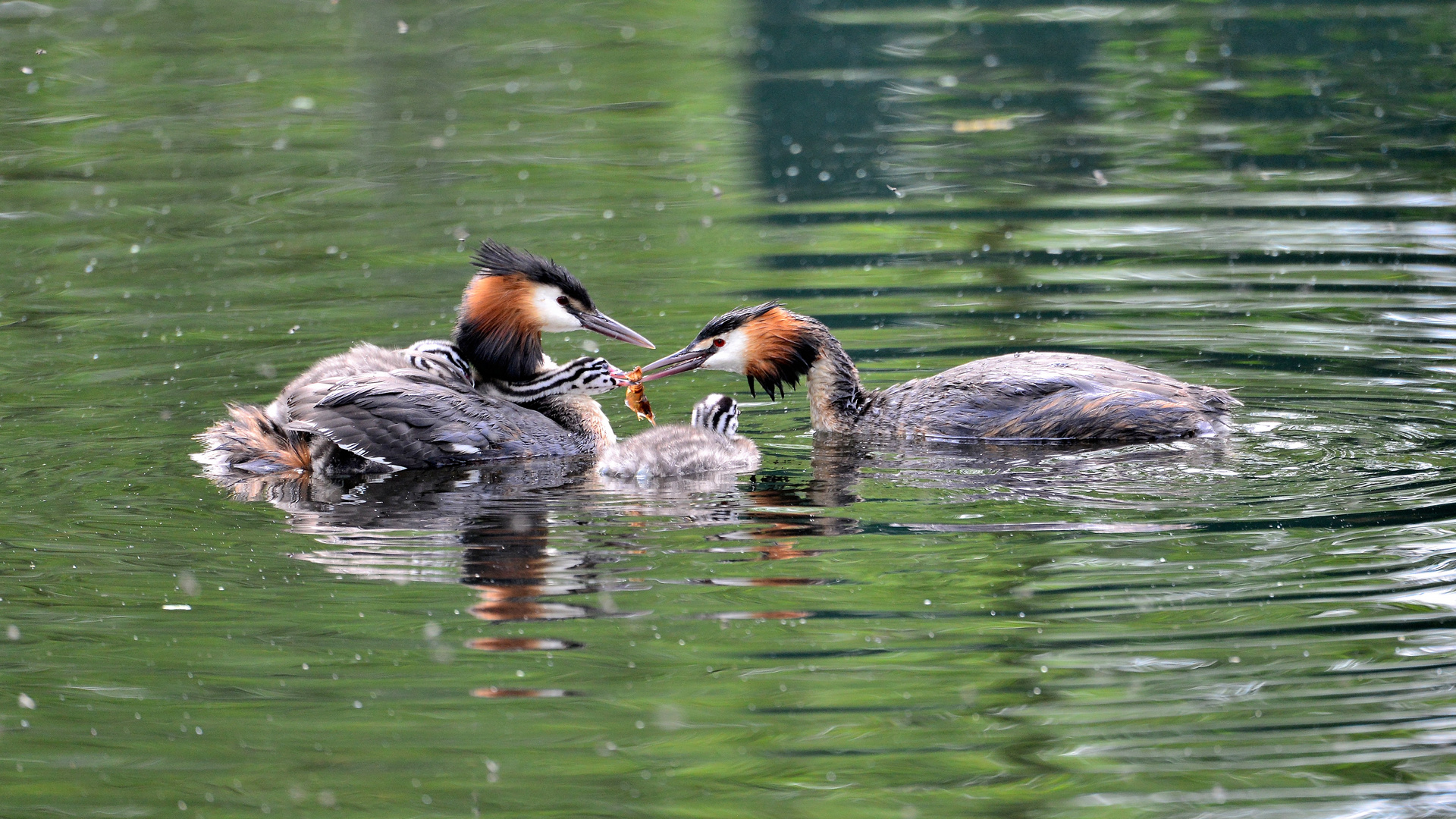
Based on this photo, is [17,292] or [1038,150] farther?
[1038,150]

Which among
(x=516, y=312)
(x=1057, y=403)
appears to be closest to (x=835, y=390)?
(x=1057, y=403)

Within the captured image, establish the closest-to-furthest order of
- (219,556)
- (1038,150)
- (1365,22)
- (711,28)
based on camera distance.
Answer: (219,556), (1038,150), (1365,22), (711,28)

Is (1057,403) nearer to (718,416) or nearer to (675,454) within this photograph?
(718,416)

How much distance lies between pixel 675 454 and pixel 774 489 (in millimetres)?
485

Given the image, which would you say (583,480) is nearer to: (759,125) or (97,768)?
(97,768)

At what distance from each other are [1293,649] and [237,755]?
3.12 meters

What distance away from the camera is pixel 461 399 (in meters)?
8.23

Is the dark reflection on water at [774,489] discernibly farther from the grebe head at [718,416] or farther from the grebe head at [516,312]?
the grebe head at [516,312]

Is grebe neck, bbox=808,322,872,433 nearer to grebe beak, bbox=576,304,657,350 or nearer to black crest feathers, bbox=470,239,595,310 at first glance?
grebe beak, bbox=576,304,657,350

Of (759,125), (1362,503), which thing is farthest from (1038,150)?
(1362,503)

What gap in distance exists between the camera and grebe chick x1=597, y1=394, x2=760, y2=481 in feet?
25.4

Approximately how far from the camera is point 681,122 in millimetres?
16359

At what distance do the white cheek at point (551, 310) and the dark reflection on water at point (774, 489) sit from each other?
0.72m

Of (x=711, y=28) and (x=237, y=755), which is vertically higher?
(x=711, y=28)
